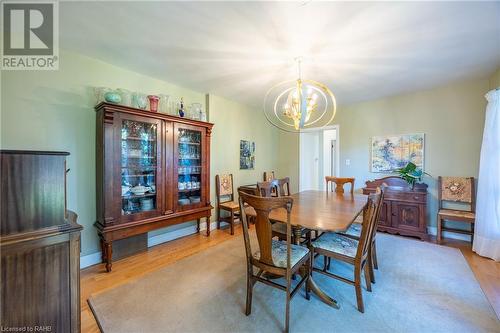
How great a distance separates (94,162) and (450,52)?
14.1 feet

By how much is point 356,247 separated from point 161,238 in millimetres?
2635

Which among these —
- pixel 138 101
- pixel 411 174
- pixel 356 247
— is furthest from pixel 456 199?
pixel 138 101

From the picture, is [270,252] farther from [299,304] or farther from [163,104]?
[163,104]

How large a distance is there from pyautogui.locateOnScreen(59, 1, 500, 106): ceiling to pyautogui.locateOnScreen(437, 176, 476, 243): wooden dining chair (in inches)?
61.2

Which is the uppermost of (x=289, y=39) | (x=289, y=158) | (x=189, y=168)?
(x=289, y=39)

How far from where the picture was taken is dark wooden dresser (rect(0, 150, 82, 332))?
1.09 meters

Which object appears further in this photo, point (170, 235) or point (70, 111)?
point (170, 235)

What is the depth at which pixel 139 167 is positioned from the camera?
2.65 meters

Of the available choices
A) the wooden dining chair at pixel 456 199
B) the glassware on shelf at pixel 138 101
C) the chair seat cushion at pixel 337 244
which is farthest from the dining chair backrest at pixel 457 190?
the glassware on shelf at pixel 138 101

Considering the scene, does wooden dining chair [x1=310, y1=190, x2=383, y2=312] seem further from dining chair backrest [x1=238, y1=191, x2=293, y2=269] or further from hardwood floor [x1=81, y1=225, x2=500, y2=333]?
hardwood floor [x1=81, y1=225, x2=500, y2=333]

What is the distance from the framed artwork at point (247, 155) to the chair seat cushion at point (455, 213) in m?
3.31

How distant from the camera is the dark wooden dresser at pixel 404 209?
3254 millimetres

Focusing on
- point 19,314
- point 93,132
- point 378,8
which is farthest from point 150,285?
→ point 378,8

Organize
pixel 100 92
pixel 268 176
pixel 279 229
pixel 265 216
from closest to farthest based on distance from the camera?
pixel 265 216
pixel 279 229
pixel 100 92
pixel 268 176
